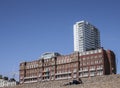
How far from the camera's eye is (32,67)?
151500mm

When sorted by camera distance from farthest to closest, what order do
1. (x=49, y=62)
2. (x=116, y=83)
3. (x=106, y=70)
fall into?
(x=49, y=62) → (x=106, y=70) → (x=116, y=83)

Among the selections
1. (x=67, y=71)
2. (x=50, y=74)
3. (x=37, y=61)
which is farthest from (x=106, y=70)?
(x=37, y=61)

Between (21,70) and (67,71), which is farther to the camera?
(21,70)

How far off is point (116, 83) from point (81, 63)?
7749 cm

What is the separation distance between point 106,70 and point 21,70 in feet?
171

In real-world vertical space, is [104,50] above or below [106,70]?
above

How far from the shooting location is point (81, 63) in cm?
13425

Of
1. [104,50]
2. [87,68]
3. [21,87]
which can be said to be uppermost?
[104,50]

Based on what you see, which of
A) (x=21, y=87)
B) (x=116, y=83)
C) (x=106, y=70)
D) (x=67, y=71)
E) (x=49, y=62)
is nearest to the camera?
(x=116, y=83)

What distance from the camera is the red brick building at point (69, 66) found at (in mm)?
128375

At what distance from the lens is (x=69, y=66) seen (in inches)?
5448

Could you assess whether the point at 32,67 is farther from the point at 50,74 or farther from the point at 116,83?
the point at 116,83

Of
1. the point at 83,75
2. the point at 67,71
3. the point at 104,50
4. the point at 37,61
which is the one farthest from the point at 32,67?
the point at 104,50

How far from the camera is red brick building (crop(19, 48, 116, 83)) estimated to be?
12838cm
